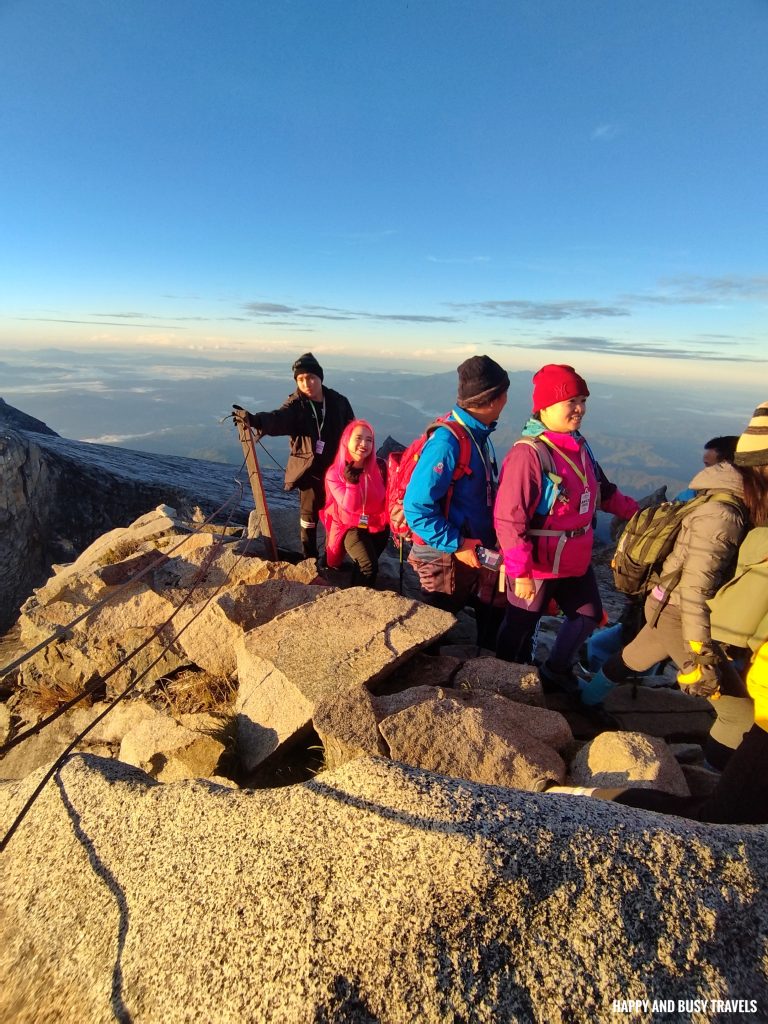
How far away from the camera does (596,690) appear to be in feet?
16.4

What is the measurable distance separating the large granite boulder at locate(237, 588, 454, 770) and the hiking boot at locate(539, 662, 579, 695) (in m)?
1.28

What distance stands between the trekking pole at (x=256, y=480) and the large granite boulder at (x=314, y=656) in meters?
2.19

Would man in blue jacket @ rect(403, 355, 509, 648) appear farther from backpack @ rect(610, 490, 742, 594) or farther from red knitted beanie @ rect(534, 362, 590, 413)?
backpack @ rect(610, 490, 742, 594)

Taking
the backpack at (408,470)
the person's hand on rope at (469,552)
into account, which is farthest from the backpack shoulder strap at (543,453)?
the person's hand on rope at (469,552)

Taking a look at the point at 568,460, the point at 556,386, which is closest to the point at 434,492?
the point at 568,460

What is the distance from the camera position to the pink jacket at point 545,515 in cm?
428

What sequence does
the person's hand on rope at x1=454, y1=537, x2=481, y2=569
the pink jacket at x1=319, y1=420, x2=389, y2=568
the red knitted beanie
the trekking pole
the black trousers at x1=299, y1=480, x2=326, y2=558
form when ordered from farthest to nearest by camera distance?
the black trousers at x1=299, y1=480, x2=326, y2=558 → the trekking pole → the pink jacket at x1=319, y1=420, x2=389, y2=568 → the person's hand on rope at x1=454, y1=537, x2=481, y2=569 → the red knitted beanie

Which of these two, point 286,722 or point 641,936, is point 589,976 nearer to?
point 641,936

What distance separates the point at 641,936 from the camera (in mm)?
1791

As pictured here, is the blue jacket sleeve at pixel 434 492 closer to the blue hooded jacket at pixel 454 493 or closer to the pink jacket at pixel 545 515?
the blue hooded jacket at pixel 454 493

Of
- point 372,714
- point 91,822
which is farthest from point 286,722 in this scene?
point 91,822

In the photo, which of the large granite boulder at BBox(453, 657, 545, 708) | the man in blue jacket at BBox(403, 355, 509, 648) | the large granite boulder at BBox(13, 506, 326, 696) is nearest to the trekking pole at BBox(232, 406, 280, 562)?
the large granite boulder at BBox(13, 506, 326, 696)

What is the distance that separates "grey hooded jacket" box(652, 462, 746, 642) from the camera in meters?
3.42

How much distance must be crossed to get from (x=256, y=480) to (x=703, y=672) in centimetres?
549
